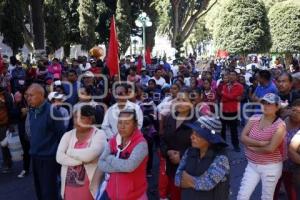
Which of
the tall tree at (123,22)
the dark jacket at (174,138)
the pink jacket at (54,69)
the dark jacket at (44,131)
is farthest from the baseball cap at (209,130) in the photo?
the tall tree at (123,22)

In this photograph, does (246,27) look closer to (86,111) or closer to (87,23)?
(87,23)

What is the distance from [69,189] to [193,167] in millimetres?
1459

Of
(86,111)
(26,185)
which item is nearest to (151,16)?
(26,185)

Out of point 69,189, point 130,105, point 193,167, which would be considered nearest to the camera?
point 193,167

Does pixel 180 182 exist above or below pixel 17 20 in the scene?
below

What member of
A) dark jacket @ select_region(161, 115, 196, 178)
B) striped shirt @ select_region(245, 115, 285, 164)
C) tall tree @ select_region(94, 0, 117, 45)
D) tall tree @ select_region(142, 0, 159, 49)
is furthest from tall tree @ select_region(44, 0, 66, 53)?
striped shirt @ select_region(245, 115, 285, 164)

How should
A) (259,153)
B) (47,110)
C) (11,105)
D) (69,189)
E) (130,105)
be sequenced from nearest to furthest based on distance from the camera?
(69,189) < (259,153) < (47,110) < (130,105) < (11,105)

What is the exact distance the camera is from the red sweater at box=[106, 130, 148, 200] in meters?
4.66

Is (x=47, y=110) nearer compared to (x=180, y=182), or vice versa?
(x=180, y=182)

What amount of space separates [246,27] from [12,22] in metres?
14.7

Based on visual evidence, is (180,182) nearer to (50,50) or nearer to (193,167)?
(193,167)

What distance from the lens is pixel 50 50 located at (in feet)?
111

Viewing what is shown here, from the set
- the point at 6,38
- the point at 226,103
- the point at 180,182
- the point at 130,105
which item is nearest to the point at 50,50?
the point at 6,38

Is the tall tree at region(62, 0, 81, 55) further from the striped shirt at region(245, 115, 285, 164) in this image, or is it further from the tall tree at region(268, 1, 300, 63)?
the striped shirt at region(245, 115, 285, 164)
